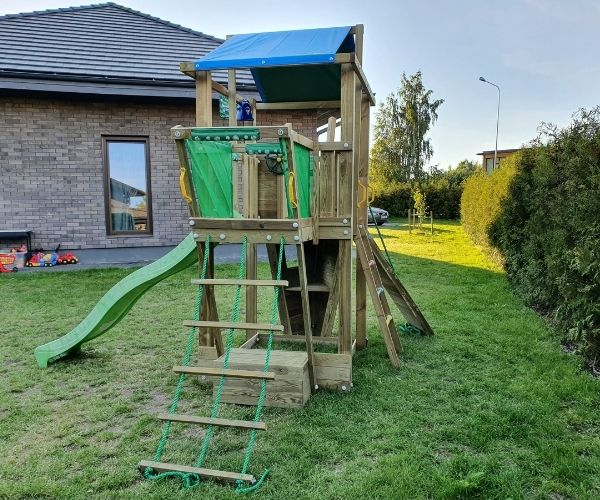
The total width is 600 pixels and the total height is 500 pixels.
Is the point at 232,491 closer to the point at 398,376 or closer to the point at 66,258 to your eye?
the point at 398,376

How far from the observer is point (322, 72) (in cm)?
467

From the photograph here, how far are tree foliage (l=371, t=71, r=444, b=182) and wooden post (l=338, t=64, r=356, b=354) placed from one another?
34750 millimetres

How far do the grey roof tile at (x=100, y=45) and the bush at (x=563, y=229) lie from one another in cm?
601

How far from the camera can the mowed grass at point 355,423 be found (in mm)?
2594

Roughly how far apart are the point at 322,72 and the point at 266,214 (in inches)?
61.8

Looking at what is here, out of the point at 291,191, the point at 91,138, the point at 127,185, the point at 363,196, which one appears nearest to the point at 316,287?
the point at 363,196

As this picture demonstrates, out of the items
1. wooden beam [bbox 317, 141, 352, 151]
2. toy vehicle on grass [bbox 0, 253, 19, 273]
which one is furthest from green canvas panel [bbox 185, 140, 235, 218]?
toy vehicle on grass [bbox 0, 253, 19, 273]

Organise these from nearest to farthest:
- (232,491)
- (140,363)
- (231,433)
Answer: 1. (232,491)
2. (231,433)
3. (140,363)

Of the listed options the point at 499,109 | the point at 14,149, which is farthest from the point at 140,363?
the point at 499,109

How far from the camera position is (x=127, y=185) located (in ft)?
33.5

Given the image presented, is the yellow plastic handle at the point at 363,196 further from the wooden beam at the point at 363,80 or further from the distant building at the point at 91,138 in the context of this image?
the distant building at the point at 91,138

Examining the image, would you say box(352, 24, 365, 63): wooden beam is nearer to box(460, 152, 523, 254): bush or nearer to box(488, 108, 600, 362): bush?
box(488, 108, 600, 362): bush

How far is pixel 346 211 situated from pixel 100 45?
9271mm

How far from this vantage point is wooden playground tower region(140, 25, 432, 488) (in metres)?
3.46
